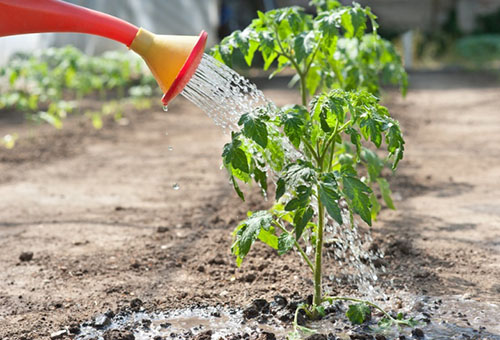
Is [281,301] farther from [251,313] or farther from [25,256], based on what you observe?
[25,256]

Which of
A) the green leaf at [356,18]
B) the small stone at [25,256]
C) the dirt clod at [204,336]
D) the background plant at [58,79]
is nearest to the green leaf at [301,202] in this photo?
the dirt clod at [204,336]

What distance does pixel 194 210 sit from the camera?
470cm

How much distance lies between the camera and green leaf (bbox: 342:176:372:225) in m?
2.50

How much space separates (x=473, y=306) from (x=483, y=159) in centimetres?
308

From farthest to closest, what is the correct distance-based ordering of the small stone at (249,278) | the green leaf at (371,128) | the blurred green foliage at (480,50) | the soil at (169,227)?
the blurred green foliage at (480,50) → the small stone at (249,278) → the soil at (169,227) → the green leaf at (371,128)

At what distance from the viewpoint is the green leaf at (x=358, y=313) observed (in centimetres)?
281

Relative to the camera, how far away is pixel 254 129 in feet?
8.23

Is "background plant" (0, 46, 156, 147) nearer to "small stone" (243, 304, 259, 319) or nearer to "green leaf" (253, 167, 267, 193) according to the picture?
"small stone" (243, 304, 259, 319)

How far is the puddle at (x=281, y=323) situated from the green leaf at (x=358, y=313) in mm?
55

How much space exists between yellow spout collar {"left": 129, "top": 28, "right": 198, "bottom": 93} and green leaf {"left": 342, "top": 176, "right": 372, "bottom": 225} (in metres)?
0.76

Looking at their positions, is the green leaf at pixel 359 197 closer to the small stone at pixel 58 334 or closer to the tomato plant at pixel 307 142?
the tomato plant at pixel 307 142

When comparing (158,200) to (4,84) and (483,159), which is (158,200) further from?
(4,84)

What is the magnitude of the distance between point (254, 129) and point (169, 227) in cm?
197

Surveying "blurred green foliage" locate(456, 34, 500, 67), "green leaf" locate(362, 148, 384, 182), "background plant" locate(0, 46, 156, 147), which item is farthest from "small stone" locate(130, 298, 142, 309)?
"blurred green foliage" locate(456, 34, 500, 67)
